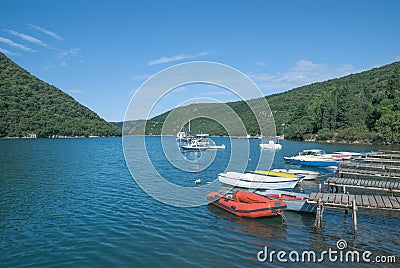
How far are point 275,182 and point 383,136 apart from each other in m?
96.2

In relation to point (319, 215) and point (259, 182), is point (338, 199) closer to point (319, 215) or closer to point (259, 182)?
point (319, 215)

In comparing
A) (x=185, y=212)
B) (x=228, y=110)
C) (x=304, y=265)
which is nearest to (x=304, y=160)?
(x=228, y=110)

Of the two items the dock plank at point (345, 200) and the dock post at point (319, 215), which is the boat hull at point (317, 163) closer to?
the dock plank at point (345, 200)

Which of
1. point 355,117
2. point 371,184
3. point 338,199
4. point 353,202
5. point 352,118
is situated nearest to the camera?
point 353,202

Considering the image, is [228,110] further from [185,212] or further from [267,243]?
[267,243]

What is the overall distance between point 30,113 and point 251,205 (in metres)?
178

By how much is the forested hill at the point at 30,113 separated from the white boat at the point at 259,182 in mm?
150988

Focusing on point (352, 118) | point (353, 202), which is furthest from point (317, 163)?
point (352, 118)

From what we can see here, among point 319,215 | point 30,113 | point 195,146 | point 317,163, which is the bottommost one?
point 319,215

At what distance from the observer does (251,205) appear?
19953mm

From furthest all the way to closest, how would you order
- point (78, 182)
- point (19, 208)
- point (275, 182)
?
point (78, 182)
point (275, 182)
point (19, 208)

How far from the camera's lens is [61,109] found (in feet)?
636

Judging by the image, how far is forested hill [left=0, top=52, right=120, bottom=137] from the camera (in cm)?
15299

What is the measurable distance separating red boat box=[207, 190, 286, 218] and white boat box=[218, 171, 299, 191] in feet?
24.7
